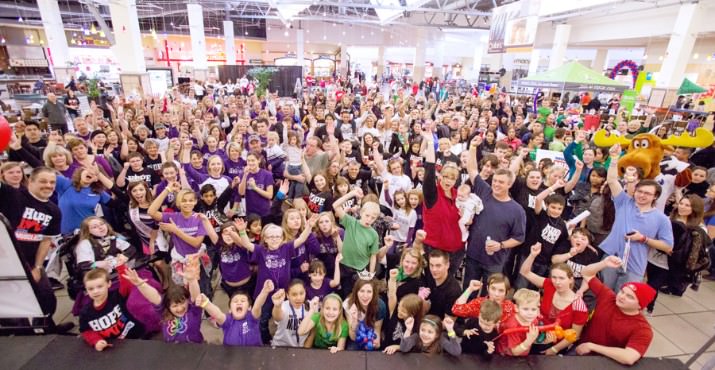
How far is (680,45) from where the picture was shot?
441 inches

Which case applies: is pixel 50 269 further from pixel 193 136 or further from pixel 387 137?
pixel 387 137

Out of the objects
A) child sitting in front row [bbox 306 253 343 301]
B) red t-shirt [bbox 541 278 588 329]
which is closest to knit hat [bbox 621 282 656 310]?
red t-shirt [bbox 541 278 588 329]

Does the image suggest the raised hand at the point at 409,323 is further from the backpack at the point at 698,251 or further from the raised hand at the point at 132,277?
the backpack at the point at 698,251

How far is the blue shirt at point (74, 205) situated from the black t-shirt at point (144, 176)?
640 millimetres

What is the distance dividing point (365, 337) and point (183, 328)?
1.41 m

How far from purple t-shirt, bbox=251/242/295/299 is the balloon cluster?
32.5 inches

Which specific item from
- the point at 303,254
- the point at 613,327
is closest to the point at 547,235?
the point at 613,327

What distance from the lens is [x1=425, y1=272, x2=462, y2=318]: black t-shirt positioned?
9.26 ft

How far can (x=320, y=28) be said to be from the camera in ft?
102

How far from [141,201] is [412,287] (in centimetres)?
290

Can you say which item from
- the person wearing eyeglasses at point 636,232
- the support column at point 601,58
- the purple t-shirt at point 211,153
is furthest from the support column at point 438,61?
the person wearing eyeglasses at point 636,232

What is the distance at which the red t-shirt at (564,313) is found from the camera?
2.61 meters

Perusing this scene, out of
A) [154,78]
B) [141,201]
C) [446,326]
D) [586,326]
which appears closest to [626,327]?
[586,326]

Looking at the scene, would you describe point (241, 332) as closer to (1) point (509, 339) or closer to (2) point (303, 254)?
(2) point (303, 254)
